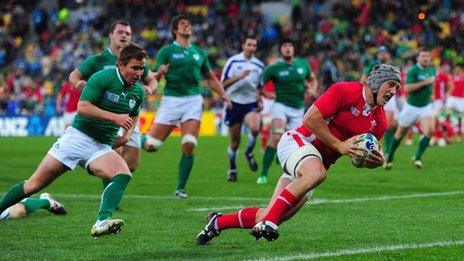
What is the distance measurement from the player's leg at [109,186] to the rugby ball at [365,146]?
2187 millimetres

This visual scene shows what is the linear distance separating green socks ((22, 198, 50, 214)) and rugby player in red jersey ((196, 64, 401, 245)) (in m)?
3.61

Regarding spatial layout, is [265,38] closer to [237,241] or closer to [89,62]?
[89,62]

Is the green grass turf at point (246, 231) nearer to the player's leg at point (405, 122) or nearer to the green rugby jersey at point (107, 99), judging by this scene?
the player's leg at point (405, 122)

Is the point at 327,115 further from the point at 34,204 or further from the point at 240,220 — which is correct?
the point at 34,204

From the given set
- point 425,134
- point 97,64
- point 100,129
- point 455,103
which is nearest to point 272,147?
point 425,134

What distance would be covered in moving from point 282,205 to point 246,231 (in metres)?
2.09

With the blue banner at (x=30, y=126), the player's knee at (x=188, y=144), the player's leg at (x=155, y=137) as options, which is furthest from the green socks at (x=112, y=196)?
the blue banner at (x=30, y=126)

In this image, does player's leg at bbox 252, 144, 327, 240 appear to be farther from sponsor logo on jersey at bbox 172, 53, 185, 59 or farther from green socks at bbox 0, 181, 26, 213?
Answer: sponsor logo on jersey at bbox 172, 53, 185, 59

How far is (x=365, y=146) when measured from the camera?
30.2 feet

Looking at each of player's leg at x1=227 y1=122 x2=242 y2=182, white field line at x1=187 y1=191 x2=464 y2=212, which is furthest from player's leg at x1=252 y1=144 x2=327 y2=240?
player's leg at x1=227 y1=122 x2=242 y2=182

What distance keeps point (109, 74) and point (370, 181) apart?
344 inches

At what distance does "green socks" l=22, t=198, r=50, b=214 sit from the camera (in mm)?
12672

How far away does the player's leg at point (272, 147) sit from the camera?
60.6ft

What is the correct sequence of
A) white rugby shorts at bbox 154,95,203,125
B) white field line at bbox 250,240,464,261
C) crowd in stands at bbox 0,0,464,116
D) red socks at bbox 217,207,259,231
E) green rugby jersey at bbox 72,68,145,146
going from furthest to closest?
1. crowd in stands at bbox 0,0,464,116
2. white rugby shorts at bbox 154,95,203,125
3. green rugby jersey at bbox 72,68,145,146
4. red socks at bbox 217,207,259,231
5. white field line at bbox 250,240,464,261
